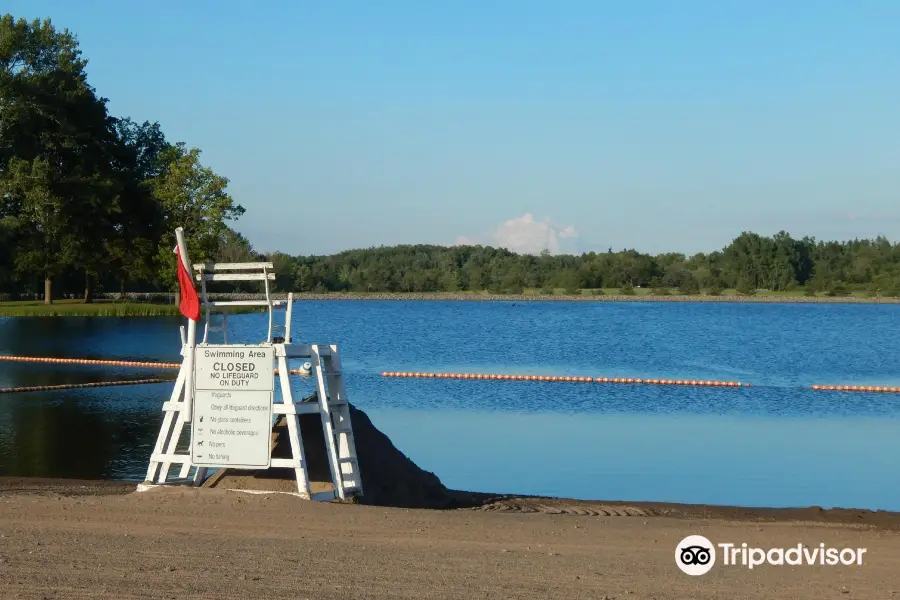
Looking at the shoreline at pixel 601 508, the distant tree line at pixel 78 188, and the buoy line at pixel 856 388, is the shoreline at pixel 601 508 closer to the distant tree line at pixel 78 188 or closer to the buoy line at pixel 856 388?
the buoy line at pixel 856 388

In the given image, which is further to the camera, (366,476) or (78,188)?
(78,188)

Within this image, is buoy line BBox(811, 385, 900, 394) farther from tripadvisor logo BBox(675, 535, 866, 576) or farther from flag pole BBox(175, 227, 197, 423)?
flag pole BBox(175, 227, 197, 423)

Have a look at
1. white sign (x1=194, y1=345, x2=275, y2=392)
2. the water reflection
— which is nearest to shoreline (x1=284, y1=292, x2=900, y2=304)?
the water reflection

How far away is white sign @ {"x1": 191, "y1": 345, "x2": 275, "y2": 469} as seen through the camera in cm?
1052

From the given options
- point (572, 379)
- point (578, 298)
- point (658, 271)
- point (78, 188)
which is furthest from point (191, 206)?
point (658, 271)

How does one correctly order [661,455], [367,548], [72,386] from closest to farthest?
[367,548], [661,455], [72,386]

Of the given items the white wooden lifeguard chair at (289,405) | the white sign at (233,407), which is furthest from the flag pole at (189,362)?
the white sign at (233,407)

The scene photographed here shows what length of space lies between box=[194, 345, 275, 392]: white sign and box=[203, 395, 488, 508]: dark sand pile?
3.12 feet

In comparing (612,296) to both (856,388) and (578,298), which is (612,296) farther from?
(856,388)

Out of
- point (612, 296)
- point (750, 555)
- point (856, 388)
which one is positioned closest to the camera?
point (750, 555)

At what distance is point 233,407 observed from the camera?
420 inches

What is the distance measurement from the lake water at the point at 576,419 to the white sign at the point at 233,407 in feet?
11.4

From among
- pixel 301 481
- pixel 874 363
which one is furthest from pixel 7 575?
pixel 874 363

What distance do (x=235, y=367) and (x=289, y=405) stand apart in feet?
2.64
